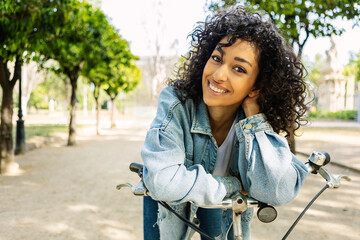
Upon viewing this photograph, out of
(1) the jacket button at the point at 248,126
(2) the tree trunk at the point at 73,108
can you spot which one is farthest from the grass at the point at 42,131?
(1) the jacket button at the point at 248,126

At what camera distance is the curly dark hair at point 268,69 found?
150 centimetres

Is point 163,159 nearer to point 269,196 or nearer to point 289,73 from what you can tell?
point 269,196

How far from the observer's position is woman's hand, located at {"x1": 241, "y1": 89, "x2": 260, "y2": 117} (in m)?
1.52

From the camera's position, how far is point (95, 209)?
4398 mm

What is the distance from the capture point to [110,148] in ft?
33.1

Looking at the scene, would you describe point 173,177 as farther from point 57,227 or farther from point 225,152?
point 57,227

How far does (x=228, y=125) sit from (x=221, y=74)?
382 millimetres

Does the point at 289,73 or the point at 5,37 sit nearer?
the point at 289,73

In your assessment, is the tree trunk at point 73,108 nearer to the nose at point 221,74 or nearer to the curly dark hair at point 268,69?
the curly dark hair at point 268,69

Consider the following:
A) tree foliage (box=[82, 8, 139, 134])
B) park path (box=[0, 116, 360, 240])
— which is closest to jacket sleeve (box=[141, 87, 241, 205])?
park path (box=[0, 116, 360, 240])

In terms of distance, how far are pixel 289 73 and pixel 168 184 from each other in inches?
33.9

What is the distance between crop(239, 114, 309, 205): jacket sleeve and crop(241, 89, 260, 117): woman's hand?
0.16 metres

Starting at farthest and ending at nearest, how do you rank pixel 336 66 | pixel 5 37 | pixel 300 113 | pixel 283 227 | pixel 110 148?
pixel 336 66
pixel 110 148
pixel 5 37
pixel 283 227
pixel 300 113

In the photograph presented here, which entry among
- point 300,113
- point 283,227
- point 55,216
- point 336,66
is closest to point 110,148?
point 55,216
